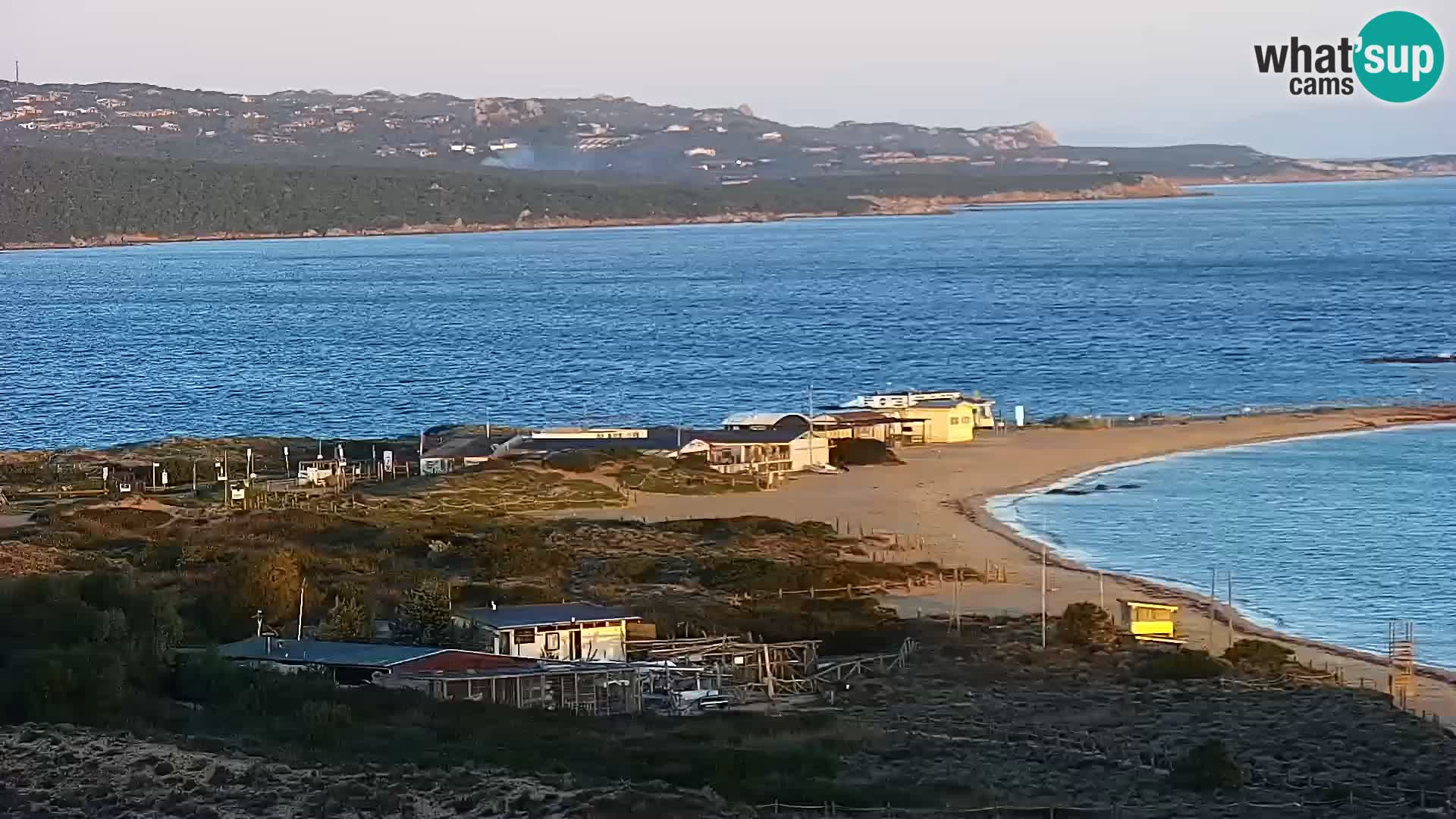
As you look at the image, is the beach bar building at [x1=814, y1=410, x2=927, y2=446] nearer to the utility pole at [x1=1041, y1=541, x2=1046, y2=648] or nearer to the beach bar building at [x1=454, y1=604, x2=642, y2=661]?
the utility pole at [x1=1041, y1=541, x2=1046, y2=648]

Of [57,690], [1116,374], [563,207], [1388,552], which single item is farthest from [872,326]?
[563,207]

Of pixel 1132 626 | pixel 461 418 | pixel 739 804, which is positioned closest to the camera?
pixel 739 804

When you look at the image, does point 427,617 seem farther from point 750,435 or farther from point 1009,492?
point 750,435

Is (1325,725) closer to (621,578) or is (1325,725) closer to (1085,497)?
(621,578)

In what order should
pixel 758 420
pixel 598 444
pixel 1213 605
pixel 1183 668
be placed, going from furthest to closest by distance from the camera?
1. pixel 758 420
2. pixel 598 444
3. pixel 1213 605
4. pixel 1183 668

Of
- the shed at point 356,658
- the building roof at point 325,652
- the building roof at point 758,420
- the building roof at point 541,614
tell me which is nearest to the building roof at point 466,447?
the building roof at point 758,420

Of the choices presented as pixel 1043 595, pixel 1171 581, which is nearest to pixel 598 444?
pixel 1171 581

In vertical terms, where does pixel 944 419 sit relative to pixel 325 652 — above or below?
below
